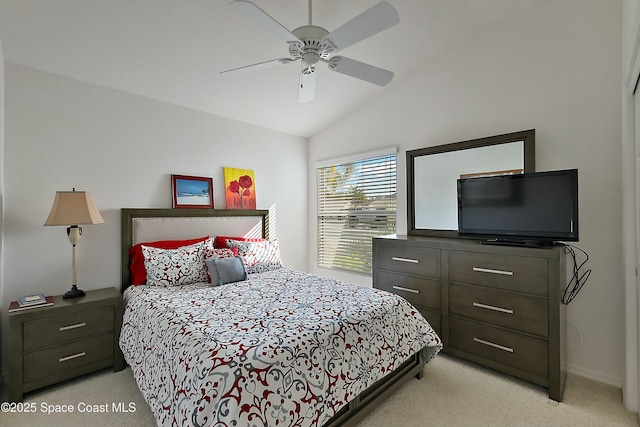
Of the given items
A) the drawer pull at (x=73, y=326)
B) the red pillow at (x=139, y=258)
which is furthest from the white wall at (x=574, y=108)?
the drawer pull at (x=73, y=326)

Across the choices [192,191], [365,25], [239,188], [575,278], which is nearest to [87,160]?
[192,191]

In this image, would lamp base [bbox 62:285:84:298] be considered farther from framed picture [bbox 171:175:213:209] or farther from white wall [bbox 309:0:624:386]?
white wall [bbox 309:0:624:386]

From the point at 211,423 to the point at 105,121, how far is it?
282cm

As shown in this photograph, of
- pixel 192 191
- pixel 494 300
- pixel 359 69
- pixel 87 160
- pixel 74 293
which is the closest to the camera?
pixel 359 69

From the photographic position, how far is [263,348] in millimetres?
1472

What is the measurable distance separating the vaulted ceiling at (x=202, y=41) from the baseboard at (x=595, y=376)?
303cm

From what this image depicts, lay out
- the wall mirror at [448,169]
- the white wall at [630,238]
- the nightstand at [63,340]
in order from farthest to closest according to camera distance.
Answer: the wall mirror at [448,169] → the nightstand at [63,340] → the white wall at [630,238]

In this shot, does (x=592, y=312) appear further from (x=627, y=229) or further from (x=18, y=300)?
(x=18, y=300)

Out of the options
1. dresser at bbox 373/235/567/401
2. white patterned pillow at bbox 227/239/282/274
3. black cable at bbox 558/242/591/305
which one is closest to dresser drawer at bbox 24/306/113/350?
white patterned pillow at bbox 227/239/282/274

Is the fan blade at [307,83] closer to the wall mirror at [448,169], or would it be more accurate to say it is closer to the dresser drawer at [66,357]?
the wall mirror at [448,169]

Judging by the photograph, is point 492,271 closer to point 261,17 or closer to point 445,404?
point 445,404

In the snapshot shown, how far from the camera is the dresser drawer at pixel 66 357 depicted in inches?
84.0

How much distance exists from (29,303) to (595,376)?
428cm

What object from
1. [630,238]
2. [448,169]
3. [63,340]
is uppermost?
[448,169]
